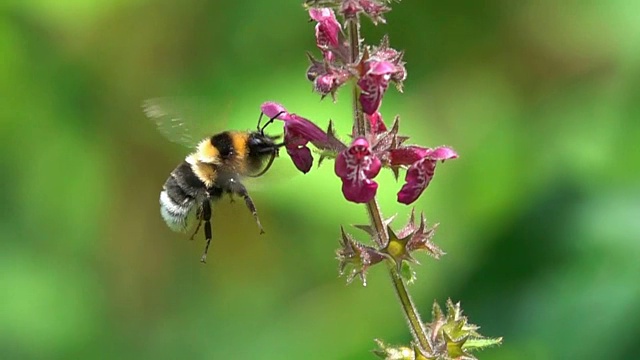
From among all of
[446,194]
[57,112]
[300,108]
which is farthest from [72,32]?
[446,194]

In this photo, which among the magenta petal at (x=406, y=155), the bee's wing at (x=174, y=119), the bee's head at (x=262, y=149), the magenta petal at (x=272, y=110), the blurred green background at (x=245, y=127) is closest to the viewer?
the magenta petal at (x=406, y=155)

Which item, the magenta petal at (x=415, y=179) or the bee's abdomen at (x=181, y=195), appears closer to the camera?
the magenta petal at (x=415, y=179)

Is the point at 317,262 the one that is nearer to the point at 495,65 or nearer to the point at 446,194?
the point at 446,194

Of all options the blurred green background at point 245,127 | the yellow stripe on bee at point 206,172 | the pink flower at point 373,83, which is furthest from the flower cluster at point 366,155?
the blurred green background at point 245,127

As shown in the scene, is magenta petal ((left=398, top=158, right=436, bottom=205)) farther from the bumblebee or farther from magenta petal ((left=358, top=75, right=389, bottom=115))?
the bumblebee

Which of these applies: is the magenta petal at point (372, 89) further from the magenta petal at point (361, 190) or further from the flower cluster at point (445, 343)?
the flower cluster at point (445, 343)

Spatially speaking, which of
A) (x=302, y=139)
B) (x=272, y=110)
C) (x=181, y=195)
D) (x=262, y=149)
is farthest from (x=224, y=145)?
(x=302, y=139)

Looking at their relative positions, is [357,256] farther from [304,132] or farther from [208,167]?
[208,167]
